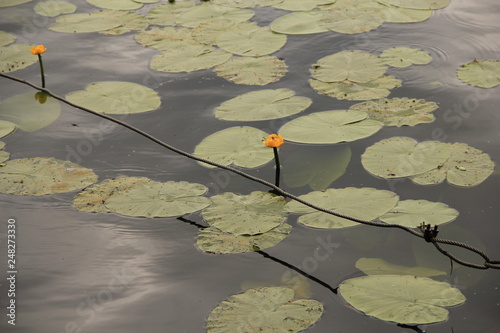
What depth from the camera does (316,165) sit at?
2479 millimetres

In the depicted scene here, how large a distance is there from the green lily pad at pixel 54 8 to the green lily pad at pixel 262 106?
1.67 m

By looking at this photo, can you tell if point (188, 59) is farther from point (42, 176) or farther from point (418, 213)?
point (418, 213)

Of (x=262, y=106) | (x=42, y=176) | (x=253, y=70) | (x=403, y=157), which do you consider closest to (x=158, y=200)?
(x=42, y=176)

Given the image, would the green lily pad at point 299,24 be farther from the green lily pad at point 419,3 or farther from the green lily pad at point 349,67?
the green lily pad at point 419,3

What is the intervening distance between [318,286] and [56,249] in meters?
0.95

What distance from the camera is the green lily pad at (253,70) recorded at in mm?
3072

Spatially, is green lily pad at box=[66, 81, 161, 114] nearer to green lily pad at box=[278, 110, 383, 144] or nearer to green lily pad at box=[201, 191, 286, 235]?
green lily pad at box=[278, 110, 383, 144]

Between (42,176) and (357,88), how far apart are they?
5.07 feet

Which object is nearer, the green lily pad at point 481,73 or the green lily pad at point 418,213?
the green lily pad at point 418,213

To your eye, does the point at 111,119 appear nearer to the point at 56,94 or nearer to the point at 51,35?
the point at 56,94

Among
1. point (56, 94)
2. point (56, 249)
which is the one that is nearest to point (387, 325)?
point (56, 249)

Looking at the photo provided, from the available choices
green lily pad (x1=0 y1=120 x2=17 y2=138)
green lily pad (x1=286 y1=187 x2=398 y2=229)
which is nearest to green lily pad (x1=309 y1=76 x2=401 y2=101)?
green lily pad (x1=286 y1=187 x2=398 y2=229)

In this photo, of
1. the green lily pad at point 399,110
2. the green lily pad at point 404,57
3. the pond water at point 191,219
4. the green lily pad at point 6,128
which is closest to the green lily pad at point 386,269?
the pond water at point 191,219

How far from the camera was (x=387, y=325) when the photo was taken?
1775mm
